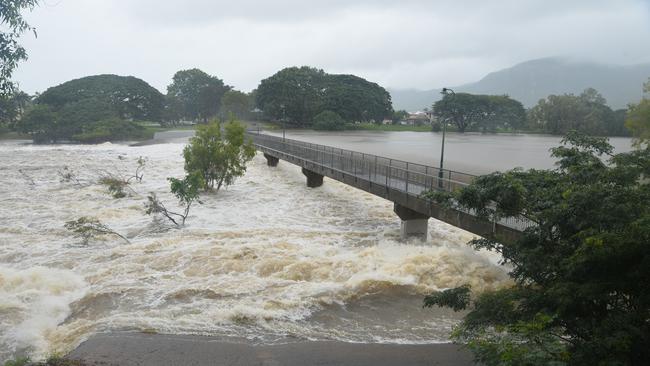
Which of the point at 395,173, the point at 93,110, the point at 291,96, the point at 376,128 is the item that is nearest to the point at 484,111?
the point at 376,128

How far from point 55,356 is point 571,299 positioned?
1043 cm

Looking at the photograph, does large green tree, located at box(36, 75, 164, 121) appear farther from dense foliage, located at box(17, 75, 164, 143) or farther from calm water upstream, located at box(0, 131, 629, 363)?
calm water upstream, located at box(0, 131, 629, 363)

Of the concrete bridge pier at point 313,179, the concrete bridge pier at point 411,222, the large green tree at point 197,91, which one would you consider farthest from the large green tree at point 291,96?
the concrete bridge pier at point 411,222

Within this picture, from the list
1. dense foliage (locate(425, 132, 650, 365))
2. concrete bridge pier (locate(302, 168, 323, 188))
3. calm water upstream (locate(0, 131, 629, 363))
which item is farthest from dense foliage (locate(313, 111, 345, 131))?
dense foliage (locate(425, 132, 650, 365))

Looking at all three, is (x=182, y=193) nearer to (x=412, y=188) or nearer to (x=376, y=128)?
(x=412, y=188)

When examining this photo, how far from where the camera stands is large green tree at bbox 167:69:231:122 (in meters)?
128

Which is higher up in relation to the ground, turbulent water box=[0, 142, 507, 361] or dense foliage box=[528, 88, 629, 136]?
dense foliage box=[528, 88, 629, 136]

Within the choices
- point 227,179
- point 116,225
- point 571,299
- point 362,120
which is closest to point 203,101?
point 362,120

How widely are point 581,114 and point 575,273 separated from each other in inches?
3102

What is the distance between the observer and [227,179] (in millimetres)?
34969

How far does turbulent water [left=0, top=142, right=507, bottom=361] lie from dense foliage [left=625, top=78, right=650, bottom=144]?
1124 inches

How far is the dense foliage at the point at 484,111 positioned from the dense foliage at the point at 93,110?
68.9 m

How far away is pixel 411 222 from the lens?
71.4 feet

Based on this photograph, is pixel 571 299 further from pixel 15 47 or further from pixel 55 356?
pixel 15 47
